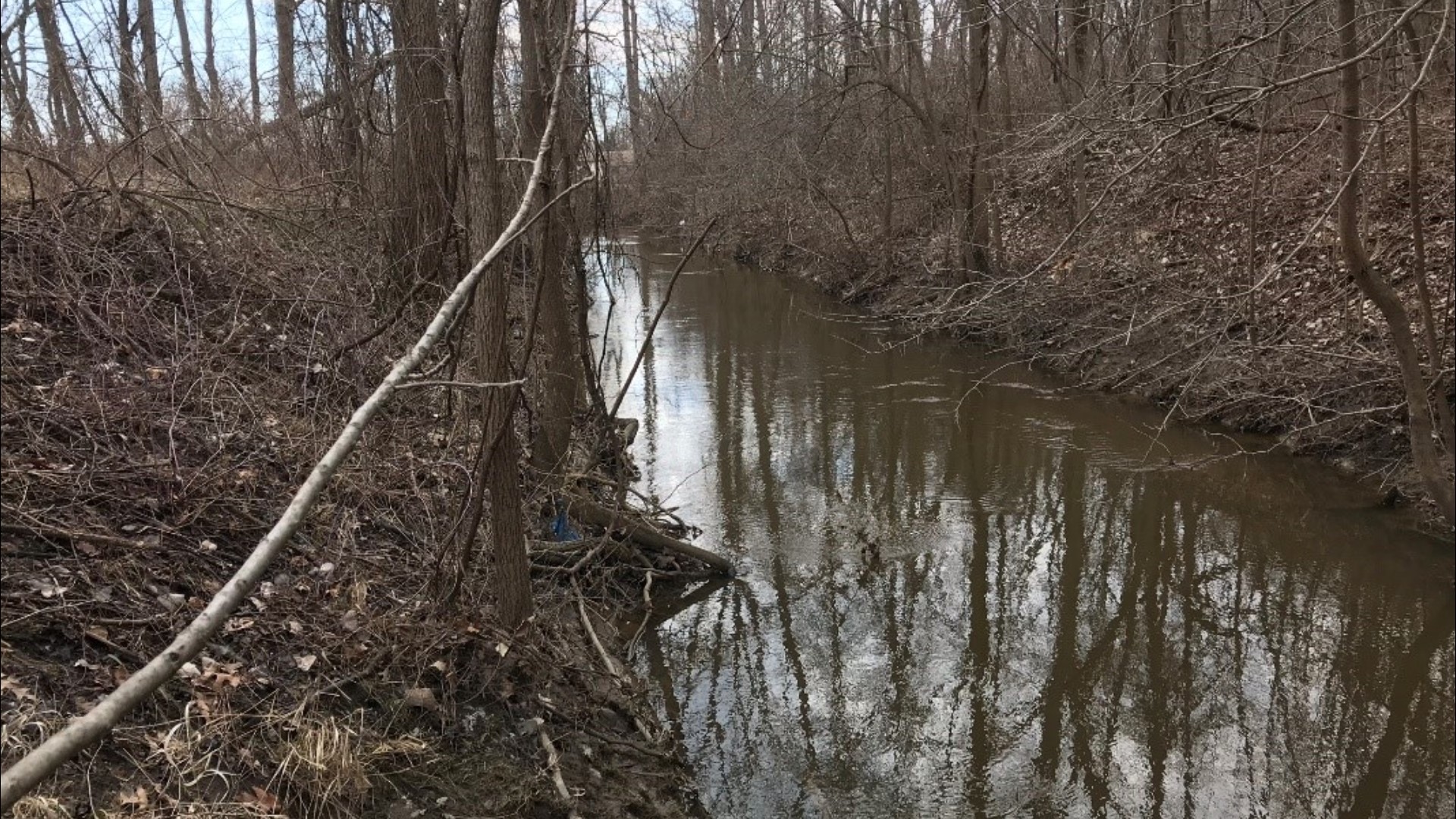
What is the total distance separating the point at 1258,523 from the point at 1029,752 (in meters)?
4.36

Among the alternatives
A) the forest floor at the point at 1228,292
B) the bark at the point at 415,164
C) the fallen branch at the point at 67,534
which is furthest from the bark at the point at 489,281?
the forest floor at the point at 1228,292

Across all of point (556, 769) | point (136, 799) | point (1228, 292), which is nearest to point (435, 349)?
point (556, 769)

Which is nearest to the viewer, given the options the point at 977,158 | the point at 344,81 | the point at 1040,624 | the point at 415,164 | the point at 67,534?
the point at 67,534

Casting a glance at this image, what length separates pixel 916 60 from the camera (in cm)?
1748

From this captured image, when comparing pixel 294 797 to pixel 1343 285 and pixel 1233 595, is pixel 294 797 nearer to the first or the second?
pixel 1233 595

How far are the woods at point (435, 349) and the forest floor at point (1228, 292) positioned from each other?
0.24ft

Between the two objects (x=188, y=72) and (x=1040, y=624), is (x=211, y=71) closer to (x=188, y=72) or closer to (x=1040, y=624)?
(x=188, y=72)

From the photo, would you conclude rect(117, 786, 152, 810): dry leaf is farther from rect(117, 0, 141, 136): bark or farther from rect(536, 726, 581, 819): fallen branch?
rect(117, 0, 141, 136): bark

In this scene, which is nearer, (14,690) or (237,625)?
(14,690)

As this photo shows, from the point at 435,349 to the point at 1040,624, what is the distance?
4.52 meters

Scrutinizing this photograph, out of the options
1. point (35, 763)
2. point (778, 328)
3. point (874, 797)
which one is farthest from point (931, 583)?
point (778, 328)

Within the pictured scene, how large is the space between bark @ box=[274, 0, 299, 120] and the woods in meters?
0.12

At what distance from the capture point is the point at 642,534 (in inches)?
295

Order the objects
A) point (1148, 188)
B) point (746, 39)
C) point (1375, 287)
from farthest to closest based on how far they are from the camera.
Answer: point (746, 39)
point (1148, 188)
point (1375, 287)
